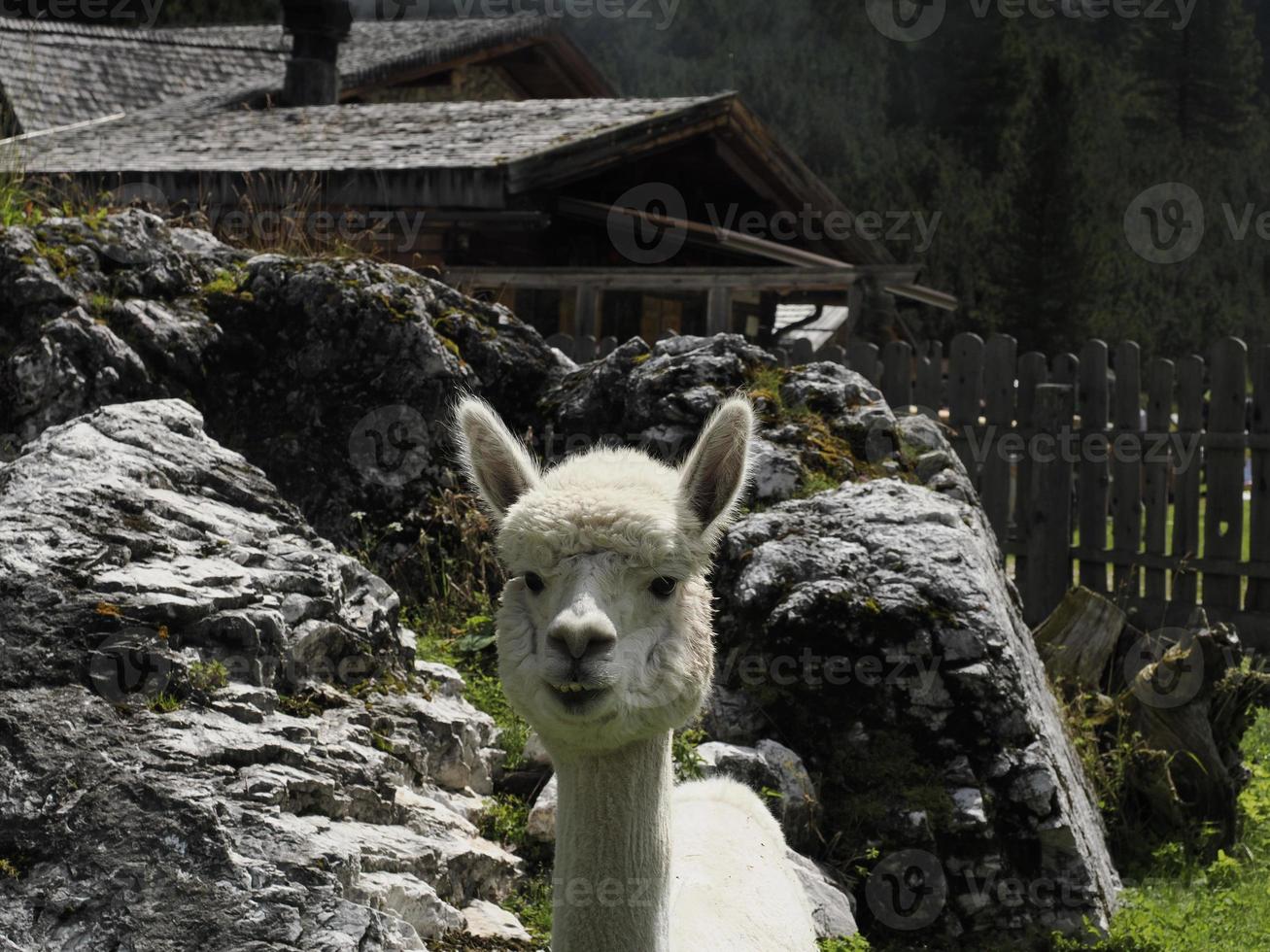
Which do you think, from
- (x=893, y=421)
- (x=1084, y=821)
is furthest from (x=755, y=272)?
(x=1084, y=821)

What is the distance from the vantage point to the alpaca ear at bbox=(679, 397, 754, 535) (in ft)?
10.6

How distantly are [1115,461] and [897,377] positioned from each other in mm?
1845

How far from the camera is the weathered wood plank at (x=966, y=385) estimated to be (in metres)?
10.5

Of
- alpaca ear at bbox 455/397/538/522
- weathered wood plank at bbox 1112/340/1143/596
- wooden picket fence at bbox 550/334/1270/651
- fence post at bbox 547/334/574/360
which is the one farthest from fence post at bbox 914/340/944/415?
alpaca ear at bbox 455/397/538/522

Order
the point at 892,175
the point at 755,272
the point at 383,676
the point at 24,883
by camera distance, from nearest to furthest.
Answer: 1. the point at 24,883
2. the point at 383,676
3. the point at 755,272
4. the point at 892,175

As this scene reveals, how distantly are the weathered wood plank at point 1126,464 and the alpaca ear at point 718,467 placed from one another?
7535 millimetres

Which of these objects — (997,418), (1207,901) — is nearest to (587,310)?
(997,418)

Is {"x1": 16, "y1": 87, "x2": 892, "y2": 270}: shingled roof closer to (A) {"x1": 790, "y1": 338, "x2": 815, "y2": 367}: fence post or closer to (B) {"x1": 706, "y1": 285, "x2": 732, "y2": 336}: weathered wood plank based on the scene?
(B) {"x1": 706, "y1": 285, "x2": 732, "y2": 336}: weathered wood plank

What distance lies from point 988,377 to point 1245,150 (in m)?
35.3

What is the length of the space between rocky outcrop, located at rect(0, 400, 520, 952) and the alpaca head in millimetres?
862

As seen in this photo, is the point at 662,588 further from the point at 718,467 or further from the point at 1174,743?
the point at 1174,743

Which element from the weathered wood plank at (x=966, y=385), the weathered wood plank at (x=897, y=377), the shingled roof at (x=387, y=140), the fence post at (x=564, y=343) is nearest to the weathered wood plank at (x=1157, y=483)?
the weathered wood plank at (x=966, y=385)

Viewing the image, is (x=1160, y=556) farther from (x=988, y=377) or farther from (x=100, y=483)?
(x=100, y=483)

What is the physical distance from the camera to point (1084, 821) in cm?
534
